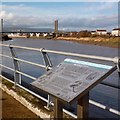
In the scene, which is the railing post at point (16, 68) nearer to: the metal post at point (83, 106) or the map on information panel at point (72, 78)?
the map on information panel at point (72, 78)

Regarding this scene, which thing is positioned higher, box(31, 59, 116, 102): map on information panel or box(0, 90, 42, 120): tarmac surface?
box(31, 59, 116, 102): map on information panel

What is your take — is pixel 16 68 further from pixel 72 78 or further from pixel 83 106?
pixel 83 106

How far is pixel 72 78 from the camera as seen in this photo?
11.8 feet

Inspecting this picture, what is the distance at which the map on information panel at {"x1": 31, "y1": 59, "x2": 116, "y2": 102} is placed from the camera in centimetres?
328

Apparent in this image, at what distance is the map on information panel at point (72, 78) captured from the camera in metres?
3.28

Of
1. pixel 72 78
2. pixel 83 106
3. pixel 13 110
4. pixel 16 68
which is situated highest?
pixel 72 78

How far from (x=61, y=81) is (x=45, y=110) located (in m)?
1.56

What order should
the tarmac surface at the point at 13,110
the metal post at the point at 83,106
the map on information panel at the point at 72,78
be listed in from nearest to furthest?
the map on information panel at the point at 72,78 → the metal post at the point at 83,106 → the tarmac surface at the point at 13,110

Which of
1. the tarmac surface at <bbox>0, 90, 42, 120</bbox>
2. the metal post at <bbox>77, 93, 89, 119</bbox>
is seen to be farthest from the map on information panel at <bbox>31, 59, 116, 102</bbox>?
the tarmac surface at <bbox>0, 90, 42, 120</bbox>

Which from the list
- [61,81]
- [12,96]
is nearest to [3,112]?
[12,96]

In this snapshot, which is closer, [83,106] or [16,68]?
[83,106]

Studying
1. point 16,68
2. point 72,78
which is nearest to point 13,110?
point 16,68

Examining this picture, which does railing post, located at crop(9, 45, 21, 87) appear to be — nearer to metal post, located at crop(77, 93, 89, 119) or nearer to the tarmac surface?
the tarmac surface

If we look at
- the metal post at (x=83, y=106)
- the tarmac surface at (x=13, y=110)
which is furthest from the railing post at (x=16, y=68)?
the metal post at (x=83, y=106)
